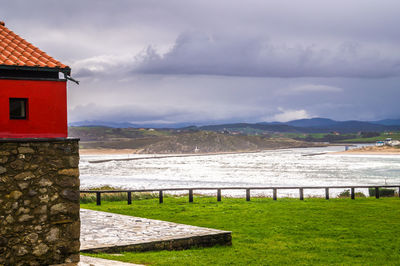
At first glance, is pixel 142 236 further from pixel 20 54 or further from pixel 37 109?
pixel 20 54

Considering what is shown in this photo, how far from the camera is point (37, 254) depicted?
388 inches

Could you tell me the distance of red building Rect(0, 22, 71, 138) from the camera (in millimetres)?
9539

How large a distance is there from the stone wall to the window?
0.56 meters

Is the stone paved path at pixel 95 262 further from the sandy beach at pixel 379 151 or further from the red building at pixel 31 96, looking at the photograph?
the sandy beach at pixel 379 151

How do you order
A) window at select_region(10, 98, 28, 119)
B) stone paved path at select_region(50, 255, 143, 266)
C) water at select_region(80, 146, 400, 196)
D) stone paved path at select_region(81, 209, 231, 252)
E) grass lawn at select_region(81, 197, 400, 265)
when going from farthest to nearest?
water at select_region(80, 146, 400, 196) → stone paved path at select_region(81, 209, 231, 252) → grass lawn at select_region(81, 197, 400, 265) → stone paved path at select_region(50, 255, 143, 266) → window at select_region(10, 98, 28, 119)

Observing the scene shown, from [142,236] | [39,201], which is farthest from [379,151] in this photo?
[39,201]

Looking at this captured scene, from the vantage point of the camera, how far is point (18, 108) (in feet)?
32.2

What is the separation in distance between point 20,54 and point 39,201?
3.22 metres

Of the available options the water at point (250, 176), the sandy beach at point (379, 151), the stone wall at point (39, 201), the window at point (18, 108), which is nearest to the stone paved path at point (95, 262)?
the stone wall at point (39, 201)

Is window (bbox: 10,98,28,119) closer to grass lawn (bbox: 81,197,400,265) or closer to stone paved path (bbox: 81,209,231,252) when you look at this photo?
grass lawn (bbox: 81,197,400,265)

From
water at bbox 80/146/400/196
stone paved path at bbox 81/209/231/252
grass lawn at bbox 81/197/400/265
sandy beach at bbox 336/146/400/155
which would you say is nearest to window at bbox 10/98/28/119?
grass lawn at bbox 81/197/400/265

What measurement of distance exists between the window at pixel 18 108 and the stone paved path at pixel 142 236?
4371 millimetres

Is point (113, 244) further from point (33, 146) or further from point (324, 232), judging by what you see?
point (324, 232)

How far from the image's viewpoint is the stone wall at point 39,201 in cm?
954
